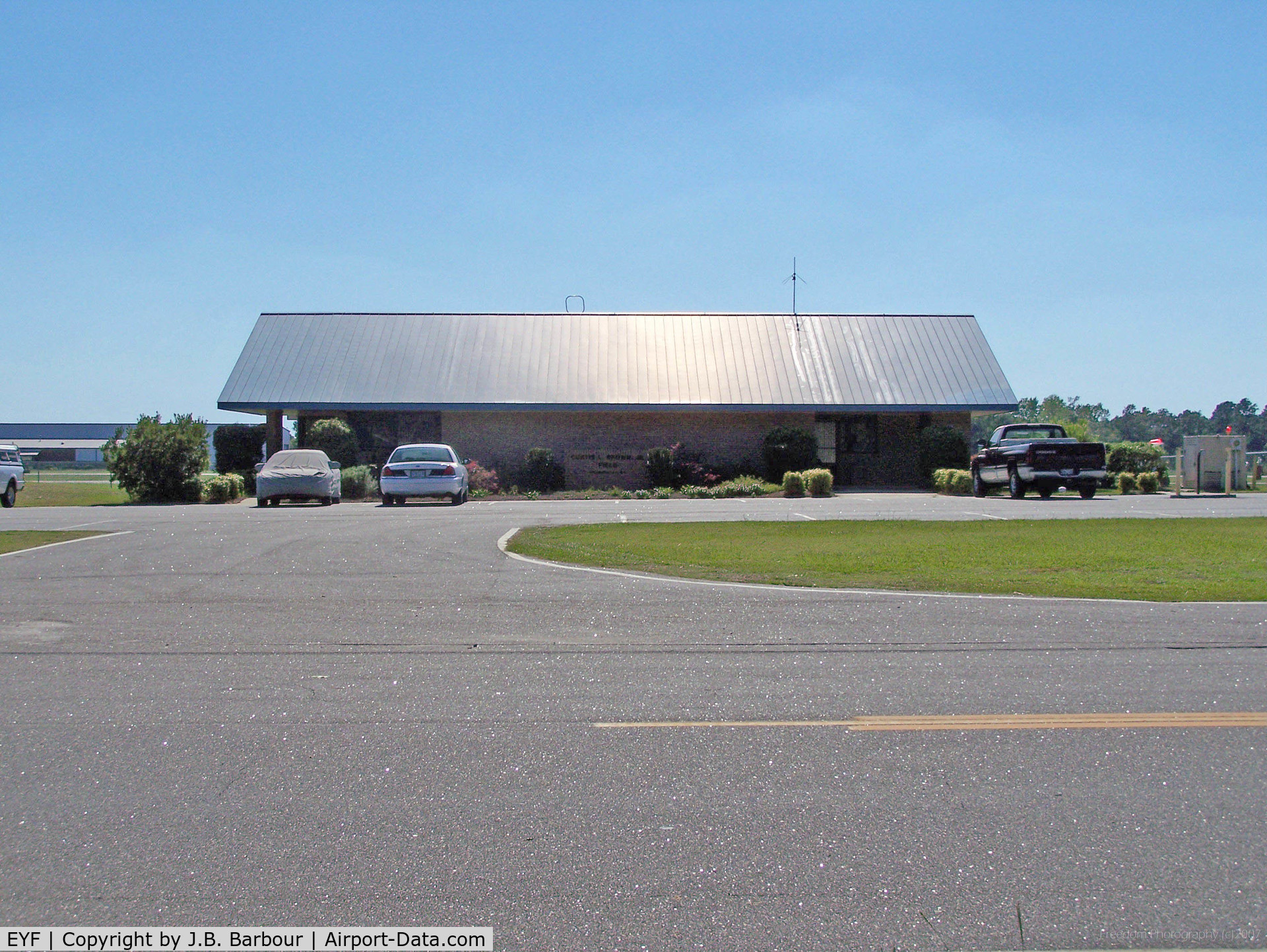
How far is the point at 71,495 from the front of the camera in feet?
117

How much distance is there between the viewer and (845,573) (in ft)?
40.1

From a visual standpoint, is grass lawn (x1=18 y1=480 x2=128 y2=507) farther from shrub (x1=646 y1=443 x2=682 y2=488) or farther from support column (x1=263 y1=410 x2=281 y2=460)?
shrub (x1=646 y1=443 x2=682 y2=488)

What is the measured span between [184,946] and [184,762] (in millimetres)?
1799

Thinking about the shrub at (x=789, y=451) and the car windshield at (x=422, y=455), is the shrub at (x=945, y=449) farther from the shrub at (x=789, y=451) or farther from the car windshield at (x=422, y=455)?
the car windshield at (x=422, y=455)

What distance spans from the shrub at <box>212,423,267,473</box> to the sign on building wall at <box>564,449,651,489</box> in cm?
987

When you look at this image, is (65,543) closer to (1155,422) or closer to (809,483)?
(809,483)

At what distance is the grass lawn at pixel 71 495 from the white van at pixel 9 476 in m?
0.77

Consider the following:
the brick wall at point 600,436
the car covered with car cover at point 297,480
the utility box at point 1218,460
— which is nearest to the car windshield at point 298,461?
the car covered with car cover at point 297,480

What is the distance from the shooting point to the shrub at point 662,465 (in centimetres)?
3241

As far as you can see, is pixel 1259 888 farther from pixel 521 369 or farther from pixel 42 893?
pixel 521 369

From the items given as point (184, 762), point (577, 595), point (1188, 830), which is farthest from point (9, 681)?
point (1188, 830)

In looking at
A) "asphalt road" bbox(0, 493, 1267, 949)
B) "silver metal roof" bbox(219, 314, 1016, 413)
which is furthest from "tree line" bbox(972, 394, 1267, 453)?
"asphalt road" bbox(0, 493, 1267, 949)

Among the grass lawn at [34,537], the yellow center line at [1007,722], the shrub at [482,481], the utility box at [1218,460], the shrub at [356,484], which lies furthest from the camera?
the utility box at [1218,460]

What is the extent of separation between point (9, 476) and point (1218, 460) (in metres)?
35.1
